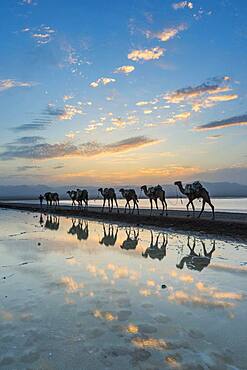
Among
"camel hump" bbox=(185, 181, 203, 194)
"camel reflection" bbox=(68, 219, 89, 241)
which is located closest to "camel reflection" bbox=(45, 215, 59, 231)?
"camel reflection" bbox=(68, 219, 89, 241)

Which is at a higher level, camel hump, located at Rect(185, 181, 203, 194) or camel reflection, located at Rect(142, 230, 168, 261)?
camel hump, located at Rect(185, 181, 203, 194)

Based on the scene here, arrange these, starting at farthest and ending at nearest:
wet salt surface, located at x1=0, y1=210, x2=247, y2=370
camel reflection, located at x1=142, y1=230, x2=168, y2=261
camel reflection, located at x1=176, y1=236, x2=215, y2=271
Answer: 1. camel reflection, located at x1=142, y1=230, x2=168, y2=261
2. camel reflection, located at x1=176, y1=236, x2=215, y2=271
3. wet salt surface, located at x1=0, y1=210, x2=247, y2=370

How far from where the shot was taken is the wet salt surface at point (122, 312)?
434 centimetres

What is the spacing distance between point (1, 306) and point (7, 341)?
164 cm

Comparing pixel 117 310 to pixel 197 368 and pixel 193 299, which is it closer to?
pixel 193 299

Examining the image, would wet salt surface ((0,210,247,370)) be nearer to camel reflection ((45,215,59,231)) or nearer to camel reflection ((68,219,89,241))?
camel reflection ((68,219,89,241))

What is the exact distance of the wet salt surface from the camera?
4344 mm

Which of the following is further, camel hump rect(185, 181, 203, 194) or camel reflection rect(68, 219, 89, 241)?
camel hump rect(185, 181, 203, 194)

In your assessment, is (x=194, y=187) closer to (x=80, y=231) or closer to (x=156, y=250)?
(x=80, y=231)

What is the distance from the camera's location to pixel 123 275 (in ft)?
28.8

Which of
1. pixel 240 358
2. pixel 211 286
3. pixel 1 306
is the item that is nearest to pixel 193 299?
pixel 211 286

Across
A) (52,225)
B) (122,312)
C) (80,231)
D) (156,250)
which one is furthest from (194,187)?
(122,312)

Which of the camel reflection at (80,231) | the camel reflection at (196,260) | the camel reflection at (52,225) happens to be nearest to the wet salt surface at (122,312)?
the camel reflection at (196,260)

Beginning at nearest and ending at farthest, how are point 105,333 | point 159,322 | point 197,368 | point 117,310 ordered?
point 197,368, point 105,333, point 159,322, point 117,310
